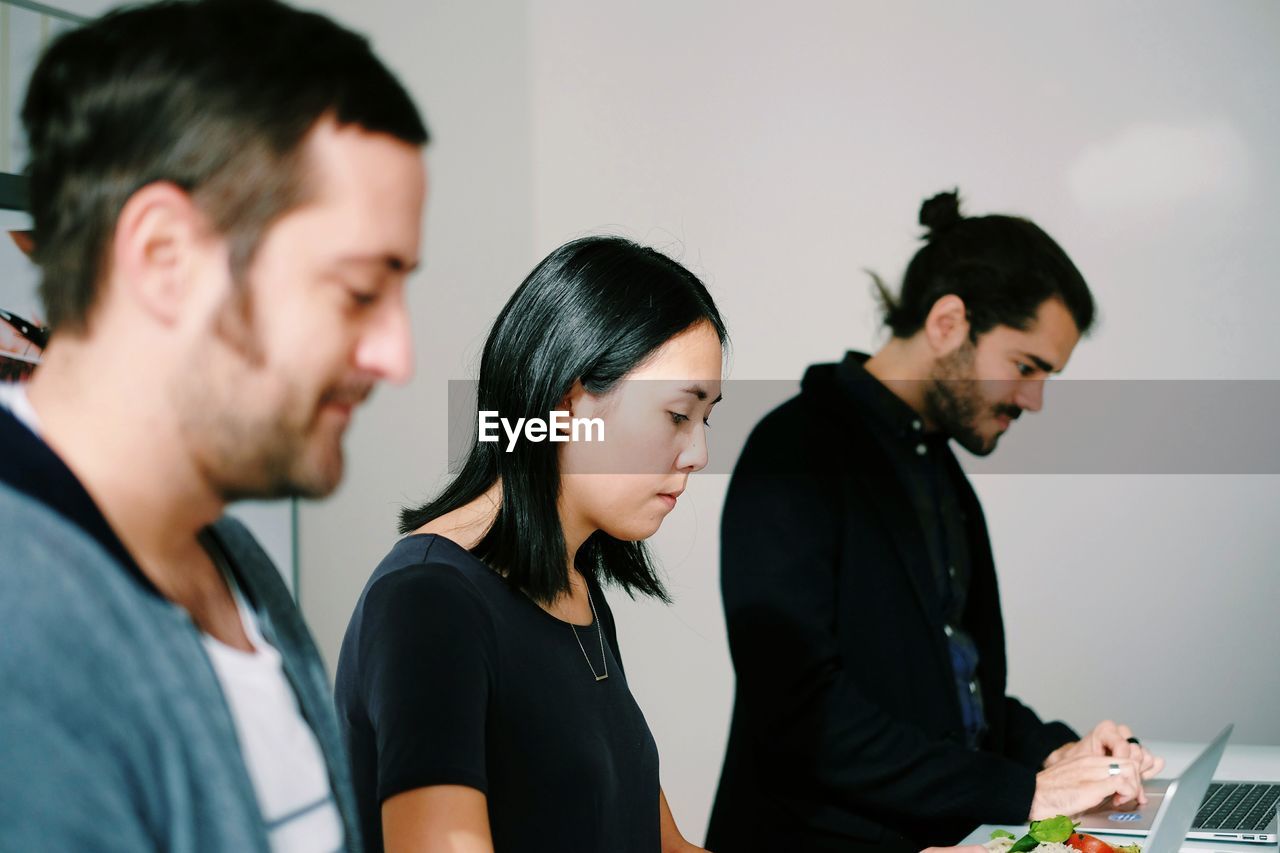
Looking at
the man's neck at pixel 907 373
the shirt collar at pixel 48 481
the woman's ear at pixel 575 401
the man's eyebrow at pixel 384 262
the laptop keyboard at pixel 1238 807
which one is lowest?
the laptop keyboard at pixel 1238 807

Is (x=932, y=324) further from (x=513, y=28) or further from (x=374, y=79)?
(x=513, y=28)

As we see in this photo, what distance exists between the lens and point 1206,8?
3.02 metres

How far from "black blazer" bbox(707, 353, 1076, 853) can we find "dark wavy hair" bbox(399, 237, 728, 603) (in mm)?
643

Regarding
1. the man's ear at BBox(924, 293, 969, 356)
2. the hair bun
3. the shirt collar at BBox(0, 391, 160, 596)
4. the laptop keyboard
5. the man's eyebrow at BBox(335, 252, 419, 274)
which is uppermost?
the hair bun

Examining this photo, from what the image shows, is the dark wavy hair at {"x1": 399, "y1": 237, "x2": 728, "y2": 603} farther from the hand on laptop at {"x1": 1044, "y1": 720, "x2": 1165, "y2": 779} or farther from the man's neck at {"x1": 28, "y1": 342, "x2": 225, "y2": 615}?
the hand on laptop at {"x1": 1044, "y1": 720, "x2": 1165, "y2": 779}

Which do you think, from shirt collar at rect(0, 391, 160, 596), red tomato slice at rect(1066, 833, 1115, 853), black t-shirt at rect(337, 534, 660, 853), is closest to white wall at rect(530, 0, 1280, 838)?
red tomato slice at rect(1066, 833, 1115, 853)

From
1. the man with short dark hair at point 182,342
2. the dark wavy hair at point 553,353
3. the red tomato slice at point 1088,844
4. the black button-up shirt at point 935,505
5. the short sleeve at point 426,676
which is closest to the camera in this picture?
the man with short dark hair at point 182,342

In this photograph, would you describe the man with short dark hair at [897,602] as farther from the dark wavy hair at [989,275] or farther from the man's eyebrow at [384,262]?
the man's eyebrow at [384,262]

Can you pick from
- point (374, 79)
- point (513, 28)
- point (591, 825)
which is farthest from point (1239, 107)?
point (374, 79)

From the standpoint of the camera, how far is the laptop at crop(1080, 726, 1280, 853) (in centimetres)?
138

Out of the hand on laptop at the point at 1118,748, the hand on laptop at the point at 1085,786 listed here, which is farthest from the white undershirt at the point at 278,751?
the hand on laptop at the point at 1118,748

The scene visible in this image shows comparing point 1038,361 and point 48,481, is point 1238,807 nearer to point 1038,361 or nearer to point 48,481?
point 1038,361

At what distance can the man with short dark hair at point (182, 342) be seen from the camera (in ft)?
1.73

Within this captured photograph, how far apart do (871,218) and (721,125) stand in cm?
53
